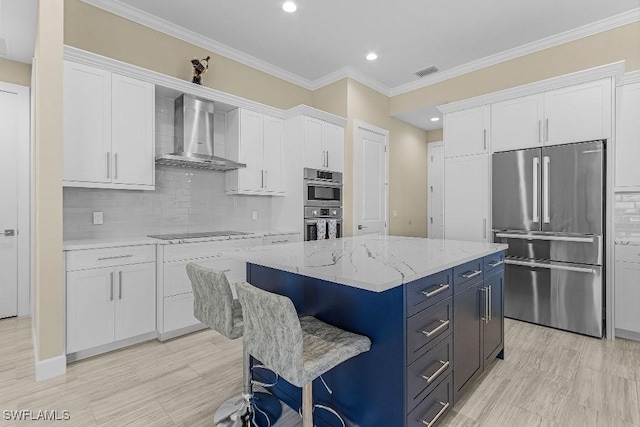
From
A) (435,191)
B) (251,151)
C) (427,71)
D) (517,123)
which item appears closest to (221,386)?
(251,151)

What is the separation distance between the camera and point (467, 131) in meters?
3.93

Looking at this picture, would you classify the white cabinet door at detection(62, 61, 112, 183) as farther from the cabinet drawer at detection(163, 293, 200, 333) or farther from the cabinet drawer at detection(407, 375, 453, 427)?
the cabinet drawer at detection(407, 375, 453, 427)

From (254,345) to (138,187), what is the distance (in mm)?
2347

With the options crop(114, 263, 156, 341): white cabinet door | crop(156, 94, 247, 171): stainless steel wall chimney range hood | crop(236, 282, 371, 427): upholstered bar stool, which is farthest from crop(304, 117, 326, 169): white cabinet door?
crop(236, 282, 371, 427): upholstered bar stool

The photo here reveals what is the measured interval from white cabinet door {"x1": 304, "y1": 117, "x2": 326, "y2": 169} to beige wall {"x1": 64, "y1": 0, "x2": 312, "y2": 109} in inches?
29.5

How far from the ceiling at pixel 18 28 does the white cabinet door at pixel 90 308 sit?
214 centimetres

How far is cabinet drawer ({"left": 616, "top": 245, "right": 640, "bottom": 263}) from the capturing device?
9.76ft

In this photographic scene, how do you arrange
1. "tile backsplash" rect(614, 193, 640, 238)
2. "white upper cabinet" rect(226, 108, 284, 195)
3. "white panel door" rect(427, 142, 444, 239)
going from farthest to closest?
"white panel door" rect(427, 142, 444, 239), "white upper cabinet" rect(226, 108, 284, 195), "tile backsplash" rect(614, 193, 640, 238)

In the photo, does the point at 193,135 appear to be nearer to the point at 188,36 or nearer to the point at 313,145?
the point at 188,36

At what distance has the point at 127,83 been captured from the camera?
298 centimetres

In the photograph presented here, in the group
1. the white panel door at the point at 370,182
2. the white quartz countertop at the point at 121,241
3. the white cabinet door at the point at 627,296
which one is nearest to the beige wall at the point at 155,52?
the white panel door at the point at 370,182

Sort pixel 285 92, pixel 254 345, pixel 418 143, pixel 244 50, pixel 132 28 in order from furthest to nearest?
pixel 418 143 → pixel 285 92 → pixel 244 50 → pixel 132 28 → pixel 254 345

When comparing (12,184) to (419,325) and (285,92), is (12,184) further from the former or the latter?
(419,325)

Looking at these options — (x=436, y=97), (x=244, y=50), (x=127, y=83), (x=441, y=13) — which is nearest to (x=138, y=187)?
(x=127, y=83)
